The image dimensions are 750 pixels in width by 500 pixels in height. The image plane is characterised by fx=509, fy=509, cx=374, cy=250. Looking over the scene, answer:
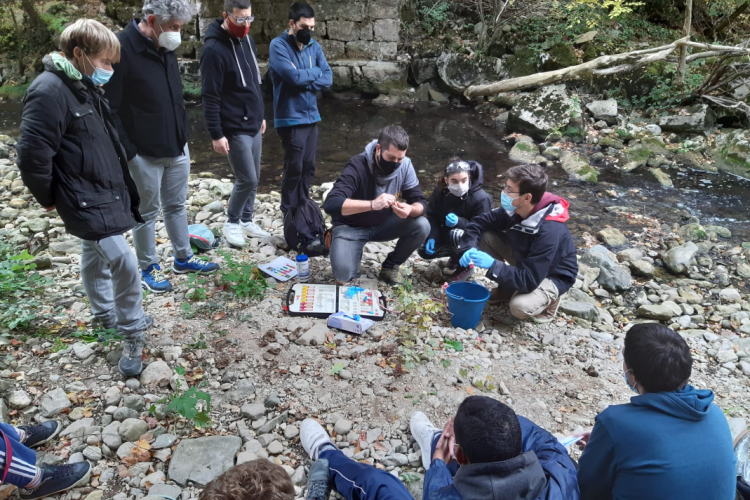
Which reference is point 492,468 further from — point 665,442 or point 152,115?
point 152,115

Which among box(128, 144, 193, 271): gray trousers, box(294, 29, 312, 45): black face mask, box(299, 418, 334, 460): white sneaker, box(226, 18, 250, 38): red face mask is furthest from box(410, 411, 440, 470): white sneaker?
box(294, 29, 312, 45): black face mask

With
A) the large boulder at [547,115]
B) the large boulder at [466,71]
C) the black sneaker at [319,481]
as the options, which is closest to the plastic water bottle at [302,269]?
the black sneaker at [319,481]

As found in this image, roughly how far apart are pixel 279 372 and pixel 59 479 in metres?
1.21

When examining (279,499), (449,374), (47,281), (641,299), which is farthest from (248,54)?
(641,299)

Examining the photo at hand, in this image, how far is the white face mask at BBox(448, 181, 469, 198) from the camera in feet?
13.6

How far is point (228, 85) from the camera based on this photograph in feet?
13.5

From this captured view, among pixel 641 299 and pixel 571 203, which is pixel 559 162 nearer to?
pixel 571 203

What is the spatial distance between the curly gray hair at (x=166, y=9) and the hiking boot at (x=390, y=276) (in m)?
2.34

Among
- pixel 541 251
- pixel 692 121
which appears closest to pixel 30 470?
pixel 541 251

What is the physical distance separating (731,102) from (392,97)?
674 cm

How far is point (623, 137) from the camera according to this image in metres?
9.06

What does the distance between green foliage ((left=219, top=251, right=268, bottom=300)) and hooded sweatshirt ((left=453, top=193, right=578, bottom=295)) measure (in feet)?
5.56

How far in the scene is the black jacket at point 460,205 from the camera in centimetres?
429

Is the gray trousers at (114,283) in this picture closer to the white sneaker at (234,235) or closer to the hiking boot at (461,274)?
the white sneaker at (234,235)
